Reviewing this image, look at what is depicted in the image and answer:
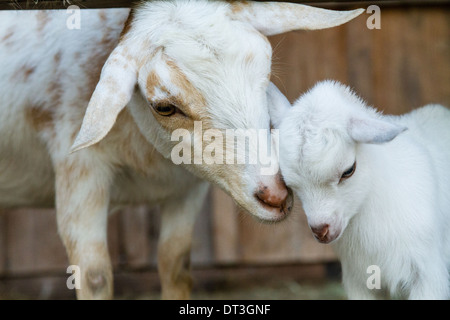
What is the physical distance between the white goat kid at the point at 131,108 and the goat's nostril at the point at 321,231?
175 mm

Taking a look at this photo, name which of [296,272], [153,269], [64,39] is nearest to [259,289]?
[296,272]

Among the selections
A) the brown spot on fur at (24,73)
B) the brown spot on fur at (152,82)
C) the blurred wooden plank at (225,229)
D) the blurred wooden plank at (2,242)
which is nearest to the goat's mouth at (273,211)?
the brown spot on fur at (152,82)

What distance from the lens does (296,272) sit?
610 cm

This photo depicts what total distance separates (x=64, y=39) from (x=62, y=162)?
27.6 inches

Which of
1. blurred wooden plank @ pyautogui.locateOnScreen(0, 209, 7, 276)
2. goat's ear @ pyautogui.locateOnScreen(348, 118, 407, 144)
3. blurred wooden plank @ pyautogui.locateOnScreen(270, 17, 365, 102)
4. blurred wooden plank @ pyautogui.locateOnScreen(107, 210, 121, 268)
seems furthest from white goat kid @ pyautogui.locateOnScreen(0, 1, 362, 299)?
blurred wooden plank @ pyautogui.locateOnScreen(270, 17, 365, 102)

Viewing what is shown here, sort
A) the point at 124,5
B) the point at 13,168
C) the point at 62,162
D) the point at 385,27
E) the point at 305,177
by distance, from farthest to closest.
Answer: the point at 385,27, the point at 13,168, the point at 62,162, the point at 124,5, the point at 305,177

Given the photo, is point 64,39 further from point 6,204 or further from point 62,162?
point 6,204

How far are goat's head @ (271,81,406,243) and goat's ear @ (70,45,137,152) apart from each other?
72 centimetres

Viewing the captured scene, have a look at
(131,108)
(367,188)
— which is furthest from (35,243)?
(367,188)

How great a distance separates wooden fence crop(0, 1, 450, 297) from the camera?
5824mm

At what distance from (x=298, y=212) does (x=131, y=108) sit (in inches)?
98.5

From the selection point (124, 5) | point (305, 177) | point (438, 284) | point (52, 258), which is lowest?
point (438, 284)

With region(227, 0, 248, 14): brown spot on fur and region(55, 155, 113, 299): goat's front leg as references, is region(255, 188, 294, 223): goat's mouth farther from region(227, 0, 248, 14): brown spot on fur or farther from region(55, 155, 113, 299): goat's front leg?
region(55, 155, 113, 299): goat's front leg

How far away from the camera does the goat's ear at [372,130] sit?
2809mm
